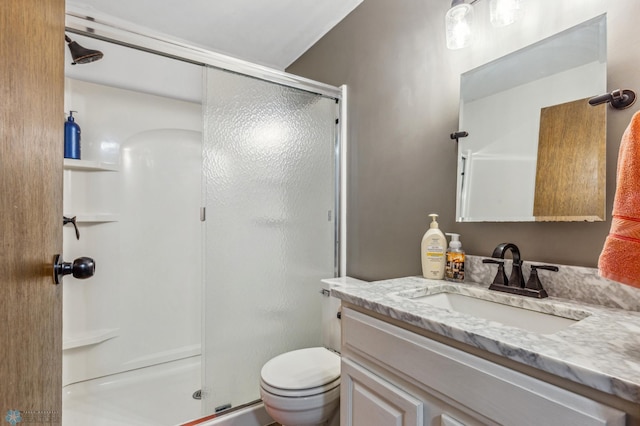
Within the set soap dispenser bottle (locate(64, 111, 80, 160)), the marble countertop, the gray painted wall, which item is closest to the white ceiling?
the gray painted wall

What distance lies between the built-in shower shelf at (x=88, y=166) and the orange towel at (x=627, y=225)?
241cm

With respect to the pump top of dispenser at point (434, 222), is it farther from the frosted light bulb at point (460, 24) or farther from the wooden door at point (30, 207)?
the wooden door at point (30, 207)

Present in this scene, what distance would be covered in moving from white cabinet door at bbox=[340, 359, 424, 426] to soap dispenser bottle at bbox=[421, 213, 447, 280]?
49 centimetres

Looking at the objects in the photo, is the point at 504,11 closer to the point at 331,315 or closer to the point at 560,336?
the point at 560,336

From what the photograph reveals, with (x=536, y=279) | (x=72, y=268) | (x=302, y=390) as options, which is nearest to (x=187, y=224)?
(x=302, y=390)

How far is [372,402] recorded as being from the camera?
0.88m

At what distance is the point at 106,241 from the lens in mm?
2104

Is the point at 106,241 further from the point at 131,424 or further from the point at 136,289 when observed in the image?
the point at 131,424

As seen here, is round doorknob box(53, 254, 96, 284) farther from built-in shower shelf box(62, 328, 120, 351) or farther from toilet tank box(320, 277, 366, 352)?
built-in shower shelf box(62, 328, 120, 351)

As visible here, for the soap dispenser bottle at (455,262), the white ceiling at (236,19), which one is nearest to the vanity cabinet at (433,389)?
the soap dispenser bottle at (455,262)

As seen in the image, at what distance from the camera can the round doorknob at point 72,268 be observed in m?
0.66

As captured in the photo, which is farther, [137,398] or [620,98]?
[137,398]

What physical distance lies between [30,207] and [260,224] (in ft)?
3.95

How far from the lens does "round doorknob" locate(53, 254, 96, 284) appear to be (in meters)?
0.66
